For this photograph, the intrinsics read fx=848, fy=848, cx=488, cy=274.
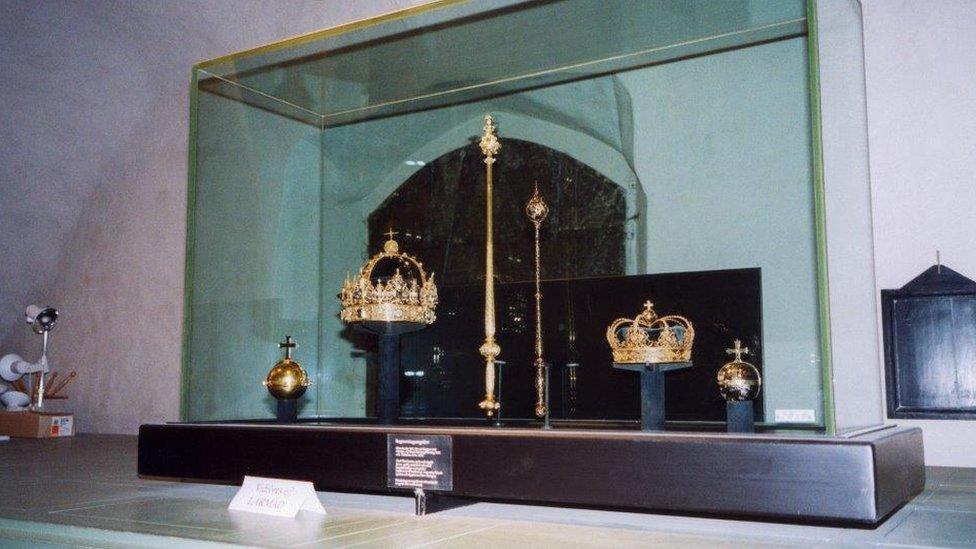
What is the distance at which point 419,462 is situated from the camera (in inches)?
104

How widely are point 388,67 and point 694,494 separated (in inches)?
88.6

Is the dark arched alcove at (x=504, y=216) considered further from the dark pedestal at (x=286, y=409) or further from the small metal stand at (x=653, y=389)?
the dark pedestal at (x=286, y=409)

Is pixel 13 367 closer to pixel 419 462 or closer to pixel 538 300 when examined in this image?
pixel 538 300

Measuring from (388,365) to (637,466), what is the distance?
119 cm

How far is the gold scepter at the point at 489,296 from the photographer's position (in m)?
3.33

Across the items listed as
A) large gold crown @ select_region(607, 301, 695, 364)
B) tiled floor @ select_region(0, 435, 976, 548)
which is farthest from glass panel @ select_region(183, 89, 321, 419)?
large gold crown @ select_region(607, 301, 695, 364)

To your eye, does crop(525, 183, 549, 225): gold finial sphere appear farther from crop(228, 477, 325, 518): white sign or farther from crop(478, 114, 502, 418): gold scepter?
crop(228, 477, 325, 518): white sign

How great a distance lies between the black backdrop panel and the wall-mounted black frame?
4.37ft

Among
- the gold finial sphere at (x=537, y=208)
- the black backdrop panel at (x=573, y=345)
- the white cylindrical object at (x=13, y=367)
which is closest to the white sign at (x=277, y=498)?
the black backdrop panel at (x=573, y=345)

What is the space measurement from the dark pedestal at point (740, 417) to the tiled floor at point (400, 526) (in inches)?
11.1

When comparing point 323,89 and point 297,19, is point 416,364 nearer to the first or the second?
point 323,89

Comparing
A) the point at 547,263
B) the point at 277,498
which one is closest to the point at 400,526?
the point at 277,498

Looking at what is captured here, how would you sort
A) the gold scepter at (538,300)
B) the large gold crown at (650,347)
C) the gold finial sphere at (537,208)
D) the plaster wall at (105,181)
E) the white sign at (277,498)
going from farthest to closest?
1. the plaster wall at (105,181)
2. the gold finial sphere at (537,208)
3. the gold scepter at (538,300)
4. the large gold crown at (650,347)
5. the white sign at (277,498)

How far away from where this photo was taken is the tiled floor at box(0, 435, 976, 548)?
2211 mm
